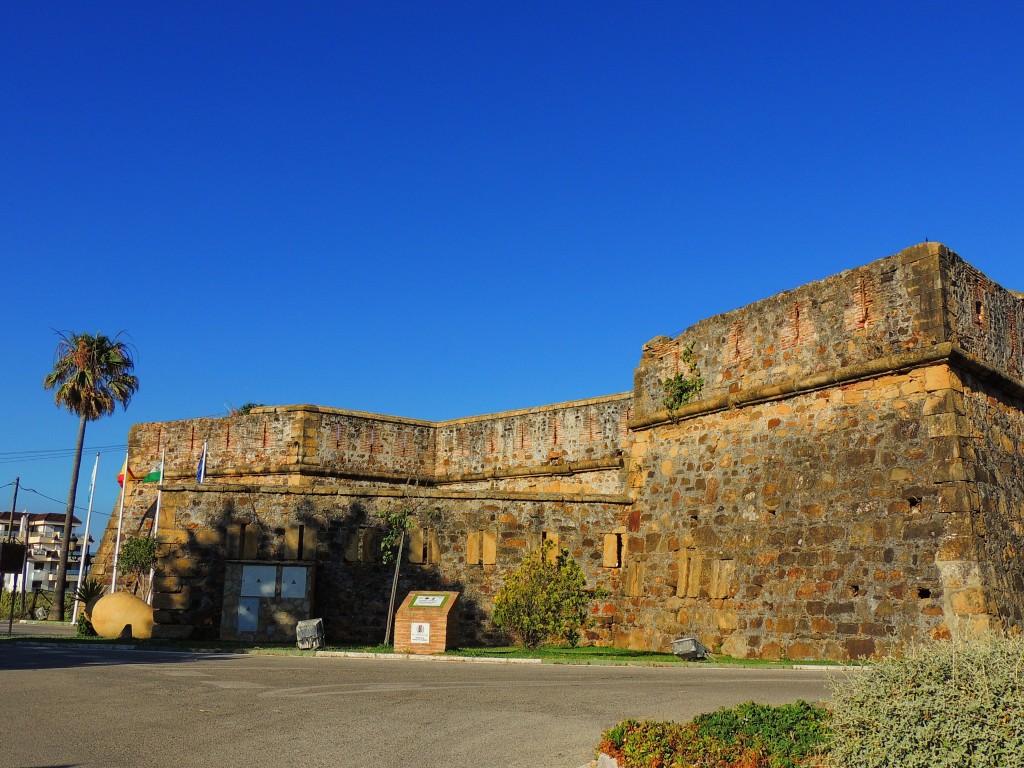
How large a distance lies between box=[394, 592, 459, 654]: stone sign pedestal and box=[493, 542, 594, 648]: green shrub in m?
2.28

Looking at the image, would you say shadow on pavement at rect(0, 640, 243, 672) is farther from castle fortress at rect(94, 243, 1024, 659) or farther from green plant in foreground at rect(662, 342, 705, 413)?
green plant in foreground at rect(662, 342, 705, 413)

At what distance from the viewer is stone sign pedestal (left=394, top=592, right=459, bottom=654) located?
15781 mm

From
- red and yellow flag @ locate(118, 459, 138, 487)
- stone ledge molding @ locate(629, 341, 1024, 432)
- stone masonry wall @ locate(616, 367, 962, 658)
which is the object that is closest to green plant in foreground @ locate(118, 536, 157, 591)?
red and yellow flag @ locate(118, 459, 138, 487)

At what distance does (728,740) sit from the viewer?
255 inches

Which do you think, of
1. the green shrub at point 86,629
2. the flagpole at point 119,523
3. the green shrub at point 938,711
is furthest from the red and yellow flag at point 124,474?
the green shrub at point 938,711

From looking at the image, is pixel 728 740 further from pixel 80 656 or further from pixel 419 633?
pixel 80 656

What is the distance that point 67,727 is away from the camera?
26.1 ft

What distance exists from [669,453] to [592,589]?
3.17m

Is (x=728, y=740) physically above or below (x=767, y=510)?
below

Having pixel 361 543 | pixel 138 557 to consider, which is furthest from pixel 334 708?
pixel 138 557

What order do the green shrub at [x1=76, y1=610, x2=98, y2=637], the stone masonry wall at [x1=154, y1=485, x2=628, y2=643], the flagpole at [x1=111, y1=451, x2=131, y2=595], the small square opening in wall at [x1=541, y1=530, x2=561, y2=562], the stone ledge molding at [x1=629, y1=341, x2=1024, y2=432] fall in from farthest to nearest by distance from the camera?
the flagpole at [x1=111, y1=451, x2=131, y2=595], the green shrub at [x1=76, y1=610, x2=98, y2=637], the small square opening in wall at [x1=541, y1=530, x2=561, y2=562], the stone masonry wall at [x1=154, y1=485, x2=628, y2=643], the stone ledge molding at [x1=629, y1=341, x2=1024, y2=432]

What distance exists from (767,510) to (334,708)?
29.9ft

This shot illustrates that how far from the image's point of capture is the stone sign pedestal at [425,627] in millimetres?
15781

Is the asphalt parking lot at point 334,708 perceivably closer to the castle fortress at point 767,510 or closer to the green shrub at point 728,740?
the green shrub at point 728,740
